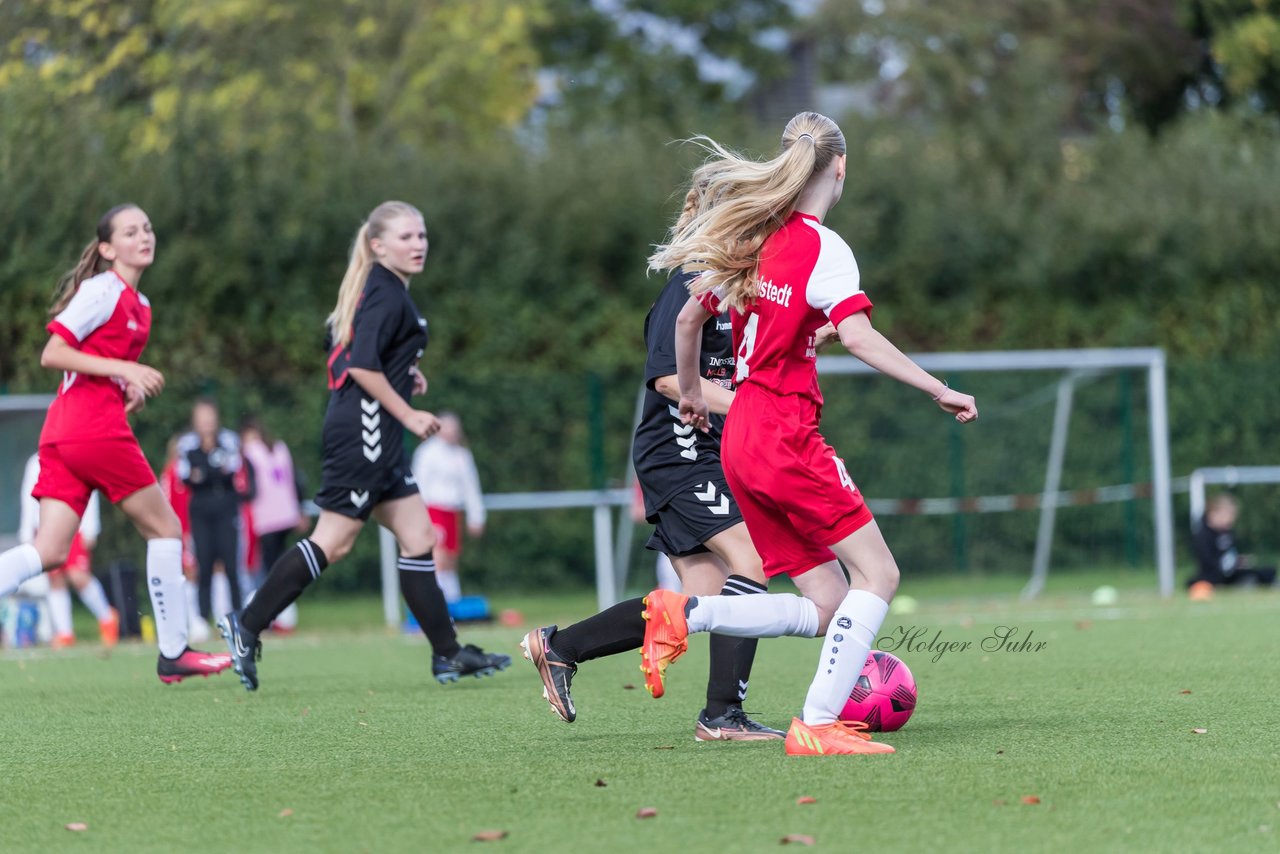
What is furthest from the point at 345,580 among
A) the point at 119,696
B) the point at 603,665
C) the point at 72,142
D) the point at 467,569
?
the point at 119,696

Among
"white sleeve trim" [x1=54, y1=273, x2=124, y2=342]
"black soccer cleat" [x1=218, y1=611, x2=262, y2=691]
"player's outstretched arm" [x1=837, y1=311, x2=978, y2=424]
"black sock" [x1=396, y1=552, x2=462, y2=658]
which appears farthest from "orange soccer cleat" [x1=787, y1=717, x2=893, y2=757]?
"white sleeve trim" [x1=54, y1=273, x2=124, y2=342]

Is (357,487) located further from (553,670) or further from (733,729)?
(733,729)

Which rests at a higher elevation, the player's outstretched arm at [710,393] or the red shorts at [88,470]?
the player's outstretched arm at [710,393]

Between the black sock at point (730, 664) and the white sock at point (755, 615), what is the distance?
46cm

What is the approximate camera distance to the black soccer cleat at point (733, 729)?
5.58m

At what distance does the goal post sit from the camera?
15.5 m

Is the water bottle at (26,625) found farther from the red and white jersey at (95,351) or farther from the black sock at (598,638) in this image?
the black sock at (598,638)

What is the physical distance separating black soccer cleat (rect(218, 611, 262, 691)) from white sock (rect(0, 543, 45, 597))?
2.72 feet

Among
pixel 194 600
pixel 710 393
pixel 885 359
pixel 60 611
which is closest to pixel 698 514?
pixel 710 393

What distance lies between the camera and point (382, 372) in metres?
7.43

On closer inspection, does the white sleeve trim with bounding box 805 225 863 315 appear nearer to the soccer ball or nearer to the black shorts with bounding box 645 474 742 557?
the black shorts with bounding box 645 474 742 557

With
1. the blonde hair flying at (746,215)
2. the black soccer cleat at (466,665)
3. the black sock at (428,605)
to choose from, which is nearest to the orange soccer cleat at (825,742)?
the blonde hair flying at (746,215)

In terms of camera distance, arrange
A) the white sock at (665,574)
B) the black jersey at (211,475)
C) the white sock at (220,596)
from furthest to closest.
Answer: the white sock at (665,574) < the white sock at (220,596) < the black jersey at (211,475)

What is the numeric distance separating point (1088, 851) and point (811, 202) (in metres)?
2.28
